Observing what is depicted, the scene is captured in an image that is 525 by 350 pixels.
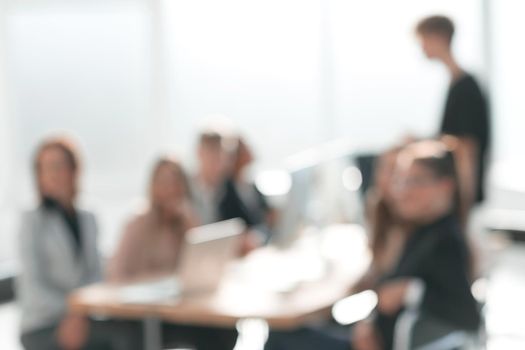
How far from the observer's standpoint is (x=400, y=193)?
455cm

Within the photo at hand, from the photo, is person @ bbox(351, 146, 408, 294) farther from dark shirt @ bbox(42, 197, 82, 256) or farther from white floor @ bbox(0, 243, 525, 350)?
white floor @ bbox(0, 243, 525, 350)

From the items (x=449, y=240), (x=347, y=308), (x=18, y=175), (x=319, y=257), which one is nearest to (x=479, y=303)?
(x=449, y=240)

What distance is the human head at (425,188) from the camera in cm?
450

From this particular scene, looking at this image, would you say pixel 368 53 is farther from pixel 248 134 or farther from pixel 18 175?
pixel 18 175

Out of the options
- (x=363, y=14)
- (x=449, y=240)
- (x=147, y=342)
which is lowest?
Answer: (x=147, y=342)

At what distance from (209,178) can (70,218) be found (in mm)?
1095

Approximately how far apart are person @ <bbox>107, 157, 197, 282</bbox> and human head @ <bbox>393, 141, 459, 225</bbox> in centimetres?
111

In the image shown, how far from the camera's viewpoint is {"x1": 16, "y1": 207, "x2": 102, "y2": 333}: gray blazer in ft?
16.1

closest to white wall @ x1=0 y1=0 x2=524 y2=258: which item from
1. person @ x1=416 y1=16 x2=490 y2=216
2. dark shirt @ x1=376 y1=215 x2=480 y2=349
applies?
person @ x1=416 y1=16 x2=490 y2=216

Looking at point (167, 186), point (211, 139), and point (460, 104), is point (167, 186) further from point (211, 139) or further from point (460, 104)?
point (460, 104)

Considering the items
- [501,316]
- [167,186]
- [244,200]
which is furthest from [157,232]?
[501,316]

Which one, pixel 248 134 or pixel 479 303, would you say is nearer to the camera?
pixel 479 303

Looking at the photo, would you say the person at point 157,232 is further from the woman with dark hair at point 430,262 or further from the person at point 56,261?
the woman with dark hair at point 430,262

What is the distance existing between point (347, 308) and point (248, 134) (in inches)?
198
